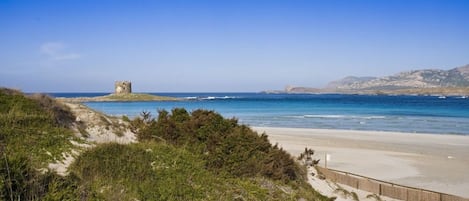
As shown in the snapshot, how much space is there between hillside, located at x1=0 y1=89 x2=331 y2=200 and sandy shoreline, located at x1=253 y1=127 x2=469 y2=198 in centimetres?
817

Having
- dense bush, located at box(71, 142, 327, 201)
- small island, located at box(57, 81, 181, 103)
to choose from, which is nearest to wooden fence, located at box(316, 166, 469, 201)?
dense bush, located at box(71, 142, 327, 201)

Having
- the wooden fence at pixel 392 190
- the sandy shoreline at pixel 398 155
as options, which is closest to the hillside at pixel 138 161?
the wooden fence at pixel 392 190

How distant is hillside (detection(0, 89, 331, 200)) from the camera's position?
281 inches

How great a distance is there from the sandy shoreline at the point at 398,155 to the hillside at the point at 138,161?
8.17 metres

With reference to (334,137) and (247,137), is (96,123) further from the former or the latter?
(334,137)

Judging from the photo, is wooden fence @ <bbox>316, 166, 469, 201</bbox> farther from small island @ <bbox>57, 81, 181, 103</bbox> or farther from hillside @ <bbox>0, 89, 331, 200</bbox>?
small island @ <bbox>57, 81, 181, 103</bbox>

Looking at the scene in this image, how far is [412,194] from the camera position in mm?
14523

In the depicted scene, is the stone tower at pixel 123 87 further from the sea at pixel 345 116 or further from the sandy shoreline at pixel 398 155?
the sandy shoreline at pixel 398 155

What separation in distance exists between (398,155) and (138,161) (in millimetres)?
21522

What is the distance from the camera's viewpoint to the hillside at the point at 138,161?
7.14 m

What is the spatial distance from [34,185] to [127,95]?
4556 inches

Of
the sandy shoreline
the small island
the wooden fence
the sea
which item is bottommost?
the sea

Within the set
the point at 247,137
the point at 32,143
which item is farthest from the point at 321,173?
the point at 32,143

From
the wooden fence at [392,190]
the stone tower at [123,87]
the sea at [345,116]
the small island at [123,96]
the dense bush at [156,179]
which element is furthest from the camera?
the stone tower at [123,87]
